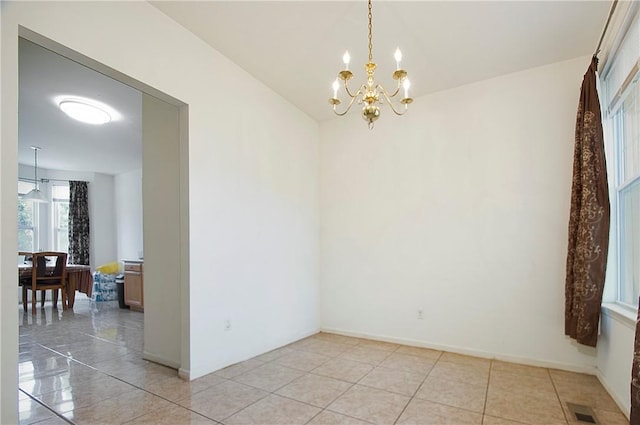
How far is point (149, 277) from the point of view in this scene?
3387 mm

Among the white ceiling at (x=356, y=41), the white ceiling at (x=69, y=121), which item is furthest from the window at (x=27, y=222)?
the white ceiling at (x=356, y=41)

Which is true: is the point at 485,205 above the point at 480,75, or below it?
below

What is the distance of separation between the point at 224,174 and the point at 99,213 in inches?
268

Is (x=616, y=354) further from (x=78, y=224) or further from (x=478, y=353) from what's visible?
(x=78, y=224)

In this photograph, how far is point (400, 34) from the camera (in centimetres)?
286

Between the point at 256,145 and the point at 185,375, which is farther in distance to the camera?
the point at 256,145

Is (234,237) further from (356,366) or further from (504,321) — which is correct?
(504,321)

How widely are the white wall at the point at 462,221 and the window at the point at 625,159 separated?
1.21 feet

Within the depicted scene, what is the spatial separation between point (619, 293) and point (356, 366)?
2359 millimetres

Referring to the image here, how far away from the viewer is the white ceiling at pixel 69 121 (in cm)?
335

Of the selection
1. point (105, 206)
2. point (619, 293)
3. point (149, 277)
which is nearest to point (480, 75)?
point (619, 293)

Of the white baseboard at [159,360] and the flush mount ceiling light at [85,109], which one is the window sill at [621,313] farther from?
the flush mount ceiling light at [85,109]

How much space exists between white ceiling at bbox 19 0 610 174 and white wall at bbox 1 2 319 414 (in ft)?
1.00

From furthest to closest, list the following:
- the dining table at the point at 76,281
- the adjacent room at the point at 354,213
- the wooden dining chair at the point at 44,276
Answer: the dining table at the point at 76,281 < the wooden dining chair at the point at 44,276 < the adjacent room at the point at 354,213
